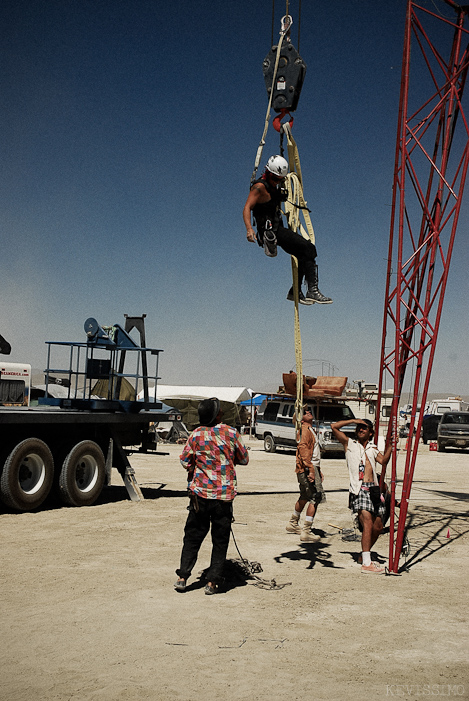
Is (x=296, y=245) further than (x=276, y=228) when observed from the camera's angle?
Yes

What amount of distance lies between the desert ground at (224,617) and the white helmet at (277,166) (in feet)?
14.3

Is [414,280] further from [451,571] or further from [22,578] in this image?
[22,578]

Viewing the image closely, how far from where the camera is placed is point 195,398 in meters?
38.4

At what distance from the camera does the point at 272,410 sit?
28766mm

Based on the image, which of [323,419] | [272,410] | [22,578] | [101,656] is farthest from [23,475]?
[272,410]

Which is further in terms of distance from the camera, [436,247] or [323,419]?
[323,419]

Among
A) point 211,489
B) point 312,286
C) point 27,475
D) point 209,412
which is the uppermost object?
point 312,286

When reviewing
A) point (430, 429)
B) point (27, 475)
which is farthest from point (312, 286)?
point (430, 429)

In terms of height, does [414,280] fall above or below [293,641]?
above

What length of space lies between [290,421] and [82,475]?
1521cm

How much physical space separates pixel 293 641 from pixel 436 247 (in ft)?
A: 18.7

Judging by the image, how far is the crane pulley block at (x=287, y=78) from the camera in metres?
7.69

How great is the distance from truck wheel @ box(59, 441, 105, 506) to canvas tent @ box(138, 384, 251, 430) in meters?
23.3

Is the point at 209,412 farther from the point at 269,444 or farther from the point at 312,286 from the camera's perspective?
the point at 269,444
